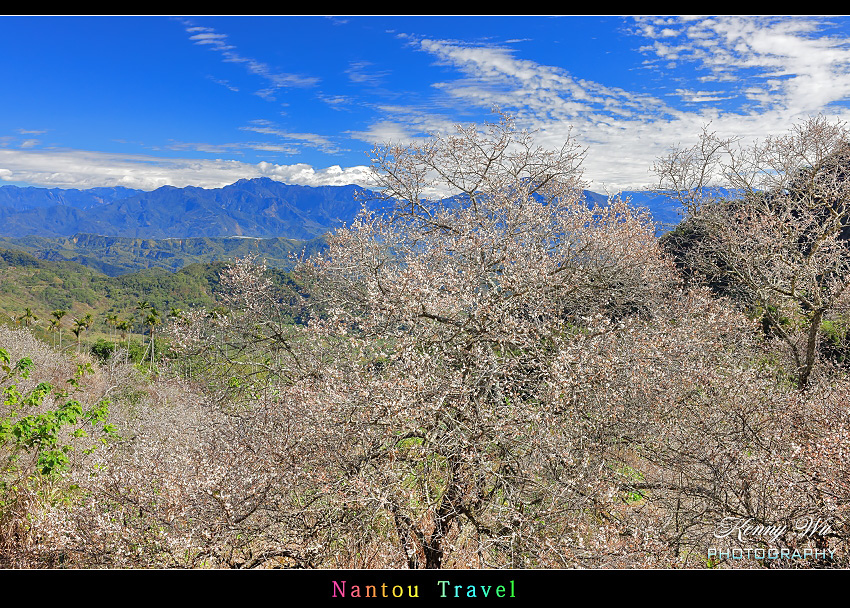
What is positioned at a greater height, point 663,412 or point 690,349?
point 690,349

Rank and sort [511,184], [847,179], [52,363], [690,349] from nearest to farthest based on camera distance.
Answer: [690,349]
[511,184]
[847,179]
[52,363]

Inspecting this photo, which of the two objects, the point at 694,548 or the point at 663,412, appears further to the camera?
the point at 663,412

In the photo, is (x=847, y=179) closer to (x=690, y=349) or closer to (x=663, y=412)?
(x=690, y=349)

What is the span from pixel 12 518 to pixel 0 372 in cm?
479

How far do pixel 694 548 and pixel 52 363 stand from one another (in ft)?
78.1

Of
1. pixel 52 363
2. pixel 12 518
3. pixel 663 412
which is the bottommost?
pixel 52 363

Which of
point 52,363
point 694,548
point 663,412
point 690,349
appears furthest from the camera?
point 52,363

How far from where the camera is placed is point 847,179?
982 cm

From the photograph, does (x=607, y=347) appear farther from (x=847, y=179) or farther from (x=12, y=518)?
(x=12, y=518)

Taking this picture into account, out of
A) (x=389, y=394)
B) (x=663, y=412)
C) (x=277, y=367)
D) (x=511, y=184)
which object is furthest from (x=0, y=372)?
(x=663, y=412)

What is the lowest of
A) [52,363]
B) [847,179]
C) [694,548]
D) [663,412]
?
[52,363]

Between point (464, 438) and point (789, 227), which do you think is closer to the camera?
point (464, 438)

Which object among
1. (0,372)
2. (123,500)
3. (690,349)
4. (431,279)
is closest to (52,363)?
(0,372)

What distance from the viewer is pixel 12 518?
6453 mm
